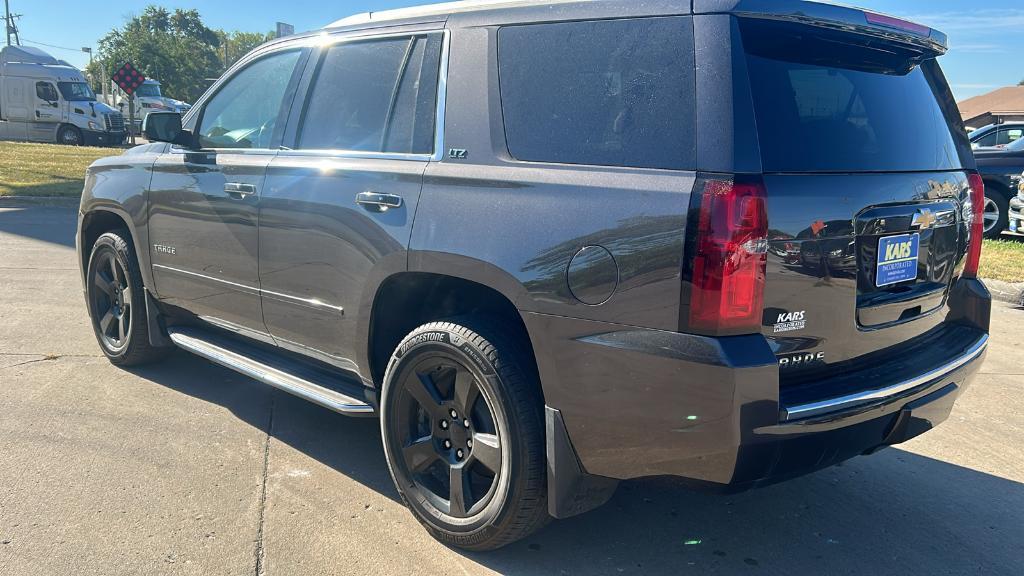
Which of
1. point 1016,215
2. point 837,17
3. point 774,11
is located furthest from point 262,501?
point 1016,215

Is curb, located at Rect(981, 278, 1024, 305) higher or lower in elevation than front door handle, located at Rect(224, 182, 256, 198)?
lower

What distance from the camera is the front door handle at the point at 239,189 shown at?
3889mm

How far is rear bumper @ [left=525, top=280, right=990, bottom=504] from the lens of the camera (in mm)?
2373

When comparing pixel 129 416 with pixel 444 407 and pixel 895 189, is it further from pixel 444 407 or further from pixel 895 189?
pixel 895 189

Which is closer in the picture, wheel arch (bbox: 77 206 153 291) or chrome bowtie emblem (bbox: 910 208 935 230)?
chrome bowtie emblem (bbox: 910 208 935 230)

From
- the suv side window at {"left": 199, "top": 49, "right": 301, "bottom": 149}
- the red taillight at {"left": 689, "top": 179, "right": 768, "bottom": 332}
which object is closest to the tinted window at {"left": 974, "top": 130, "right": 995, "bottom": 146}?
the suv side window at {"left": 199, "top": 49, "right": 301, "bottom": 149}

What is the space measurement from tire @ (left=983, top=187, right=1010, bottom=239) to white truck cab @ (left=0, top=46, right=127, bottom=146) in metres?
29.3

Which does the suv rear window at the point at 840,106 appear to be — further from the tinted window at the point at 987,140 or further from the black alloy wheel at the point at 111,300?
the tinted window at the point at 987,140

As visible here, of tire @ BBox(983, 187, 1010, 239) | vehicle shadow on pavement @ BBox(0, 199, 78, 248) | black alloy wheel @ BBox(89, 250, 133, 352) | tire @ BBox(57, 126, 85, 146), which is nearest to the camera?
black alloy wheel @ BBox(89, 250, 133, 352)

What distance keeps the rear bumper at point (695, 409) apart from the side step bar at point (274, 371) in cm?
113

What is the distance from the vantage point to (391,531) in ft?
10.7

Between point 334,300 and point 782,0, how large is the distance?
2.09 m

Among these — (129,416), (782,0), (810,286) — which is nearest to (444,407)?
(810,286)

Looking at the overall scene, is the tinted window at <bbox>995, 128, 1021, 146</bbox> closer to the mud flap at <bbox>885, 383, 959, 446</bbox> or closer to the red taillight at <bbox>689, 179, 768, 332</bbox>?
the mud flap at <bbox>885, 383, 959, 446</bbox>
